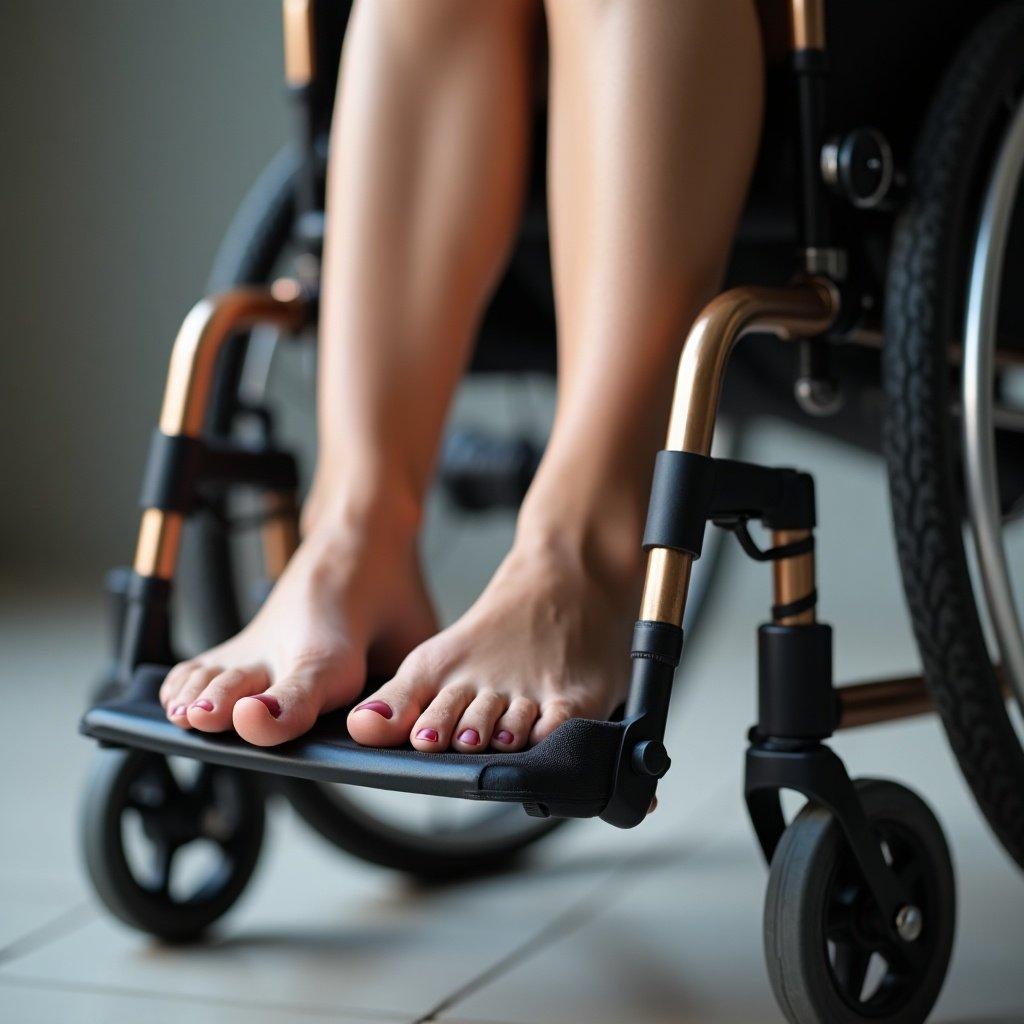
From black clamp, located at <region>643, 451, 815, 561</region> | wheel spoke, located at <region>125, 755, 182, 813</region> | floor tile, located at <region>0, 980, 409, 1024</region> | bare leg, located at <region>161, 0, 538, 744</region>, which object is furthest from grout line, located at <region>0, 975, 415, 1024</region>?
black clamp, located at <region>643, 451, 815, 561</region>

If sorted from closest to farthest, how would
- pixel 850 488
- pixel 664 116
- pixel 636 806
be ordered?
pixel 636 806
pixel 664 116
pixel 850 488

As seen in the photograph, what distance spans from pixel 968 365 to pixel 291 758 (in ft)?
1.26

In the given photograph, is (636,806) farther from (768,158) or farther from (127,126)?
(127,126)

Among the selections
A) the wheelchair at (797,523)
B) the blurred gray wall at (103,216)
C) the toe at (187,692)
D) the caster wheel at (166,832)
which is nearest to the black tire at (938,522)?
the wheelchair at (797,523)

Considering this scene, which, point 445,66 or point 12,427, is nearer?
point 445,66

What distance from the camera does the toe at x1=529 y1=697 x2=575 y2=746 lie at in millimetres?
604

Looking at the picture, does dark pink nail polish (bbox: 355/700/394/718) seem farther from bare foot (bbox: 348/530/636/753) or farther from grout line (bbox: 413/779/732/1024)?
grout line (bbox: 413/779/732/1024)

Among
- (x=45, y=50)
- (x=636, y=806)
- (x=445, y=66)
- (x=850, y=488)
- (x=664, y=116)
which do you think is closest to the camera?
(x=636, y=806)

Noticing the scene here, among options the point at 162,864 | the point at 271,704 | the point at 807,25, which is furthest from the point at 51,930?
the point at 807,25

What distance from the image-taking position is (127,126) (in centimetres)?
270

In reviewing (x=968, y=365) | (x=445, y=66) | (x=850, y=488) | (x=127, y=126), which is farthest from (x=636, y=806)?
(x=127, y=126)

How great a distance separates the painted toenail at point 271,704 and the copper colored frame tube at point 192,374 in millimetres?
199

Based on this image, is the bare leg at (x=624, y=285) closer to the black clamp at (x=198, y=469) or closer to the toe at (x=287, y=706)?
the toe at (x=287, y=706)

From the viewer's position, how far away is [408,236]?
795 mm
